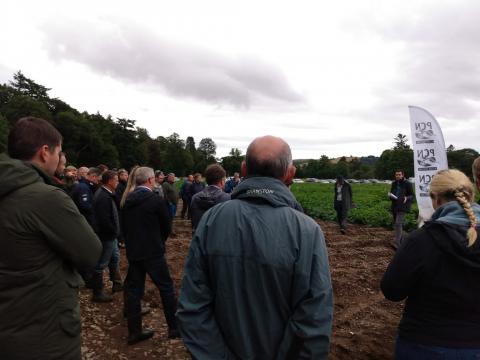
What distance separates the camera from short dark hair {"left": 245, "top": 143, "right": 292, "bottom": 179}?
1.93 metres

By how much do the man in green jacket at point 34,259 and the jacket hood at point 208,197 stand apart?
2.95 m

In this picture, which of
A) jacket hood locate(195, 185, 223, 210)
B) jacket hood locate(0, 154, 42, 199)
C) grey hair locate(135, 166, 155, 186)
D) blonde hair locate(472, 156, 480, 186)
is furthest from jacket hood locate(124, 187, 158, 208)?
blonde hair locate(472, 156, 480, 186)

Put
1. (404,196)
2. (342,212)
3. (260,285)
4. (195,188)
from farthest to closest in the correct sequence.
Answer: (195,188), (342,212), (404,196), (260,285)

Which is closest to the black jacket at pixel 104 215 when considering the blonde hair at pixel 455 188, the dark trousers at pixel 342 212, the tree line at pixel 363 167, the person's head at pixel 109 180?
the person's head at pixel 109 180

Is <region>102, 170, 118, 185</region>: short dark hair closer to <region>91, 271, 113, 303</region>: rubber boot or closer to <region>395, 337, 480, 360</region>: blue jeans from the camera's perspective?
<region>91, 271, 113, 303</region>: rubber boot

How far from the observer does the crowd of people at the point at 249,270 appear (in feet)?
5.77

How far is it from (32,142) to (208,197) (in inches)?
120

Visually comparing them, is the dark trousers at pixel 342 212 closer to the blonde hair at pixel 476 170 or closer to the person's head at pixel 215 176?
the person's head at pixel 215 176

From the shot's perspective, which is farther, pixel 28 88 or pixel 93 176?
pixel 28 88

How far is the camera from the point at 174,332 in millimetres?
4504

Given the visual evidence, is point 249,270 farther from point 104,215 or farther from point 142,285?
point 104,215

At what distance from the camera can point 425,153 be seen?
7.68 m

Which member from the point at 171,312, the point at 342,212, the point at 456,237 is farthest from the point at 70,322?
the point at 342,212

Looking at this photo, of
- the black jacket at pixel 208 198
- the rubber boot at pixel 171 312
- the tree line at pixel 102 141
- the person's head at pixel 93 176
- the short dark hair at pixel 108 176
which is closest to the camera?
the rubber boot at pixel 171 312
